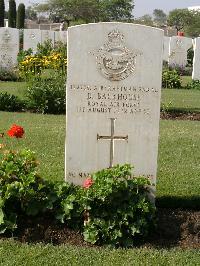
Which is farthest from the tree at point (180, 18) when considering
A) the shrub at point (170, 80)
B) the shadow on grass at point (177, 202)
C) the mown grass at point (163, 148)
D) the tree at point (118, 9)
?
the shadow on grass at point (177, 202)

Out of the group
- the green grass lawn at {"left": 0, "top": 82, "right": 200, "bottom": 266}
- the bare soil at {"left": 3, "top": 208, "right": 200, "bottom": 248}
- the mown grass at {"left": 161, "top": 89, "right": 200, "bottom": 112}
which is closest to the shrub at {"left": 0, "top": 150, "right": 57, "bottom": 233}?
the bare soil at {"left": 3, "top": 208, "right": 200, "bottom": 248}

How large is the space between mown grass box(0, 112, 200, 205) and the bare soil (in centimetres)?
89

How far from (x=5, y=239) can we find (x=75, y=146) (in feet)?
3.49

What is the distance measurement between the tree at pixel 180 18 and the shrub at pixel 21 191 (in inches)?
2645

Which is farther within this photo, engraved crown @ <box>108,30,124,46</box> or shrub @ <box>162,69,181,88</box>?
shrub @ <box>162,69,181,88</box>

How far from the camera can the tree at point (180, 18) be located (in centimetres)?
7088

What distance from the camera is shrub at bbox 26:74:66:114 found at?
11.8 m

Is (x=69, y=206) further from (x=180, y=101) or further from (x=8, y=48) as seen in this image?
(x=8, y=48)

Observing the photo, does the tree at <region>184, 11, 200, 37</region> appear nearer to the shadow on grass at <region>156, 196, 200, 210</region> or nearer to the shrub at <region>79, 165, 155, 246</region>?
the shadow on grass at <region>156, 196, 200, 210</region>

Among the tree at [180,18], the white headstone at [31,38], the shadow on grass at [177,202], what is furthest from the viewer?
the tree at [180,18]

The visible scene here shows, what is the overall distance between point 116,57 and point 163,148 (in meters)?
3.72

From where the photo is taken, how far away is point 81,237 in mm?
4547

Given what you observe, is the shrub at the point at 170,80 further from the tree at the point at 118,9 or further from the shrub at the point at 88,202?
the tree at the point at 118,9

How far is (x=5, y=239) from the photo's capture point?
14.5 ft
